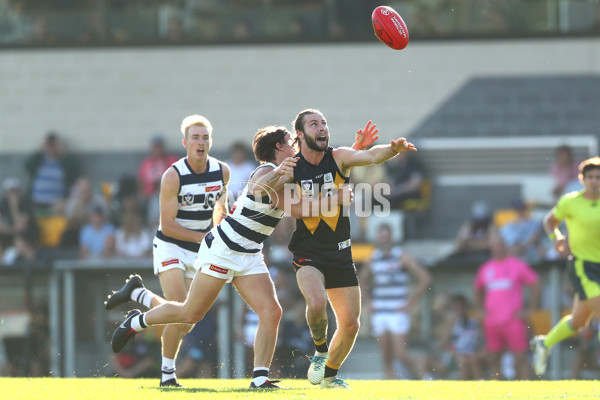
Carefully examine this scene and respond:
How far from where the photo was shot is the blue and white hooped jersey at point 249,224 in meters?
7.30

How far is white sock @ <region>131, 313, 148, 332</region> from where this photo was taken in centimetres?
775

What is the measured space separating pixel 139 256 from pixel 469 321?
4464 millimetres

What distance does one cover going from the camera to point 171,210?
8.25 metres

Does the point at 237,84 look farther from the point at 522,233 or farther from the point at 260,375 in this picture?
the point at 260,375

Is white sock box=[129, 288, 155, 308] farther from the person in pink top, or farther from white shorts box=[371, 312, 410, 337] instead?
the person in pink top

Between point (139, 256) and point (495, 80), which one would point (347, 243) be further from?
point (495, 80)

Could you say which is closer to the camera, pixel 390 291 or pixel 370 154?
pixel 370 154

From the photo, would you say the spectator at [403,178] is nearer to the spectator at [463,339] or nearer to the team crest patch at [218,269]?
the spectator at [463,339]

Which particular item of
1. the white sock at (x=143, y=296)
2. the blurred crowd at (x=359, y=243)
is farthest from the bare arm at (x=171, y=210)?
the blurred crowd at (x=359, y=243)

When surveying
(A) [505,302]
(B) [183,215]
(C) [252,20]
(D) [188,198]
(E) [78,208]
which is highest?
(C) [252,20]

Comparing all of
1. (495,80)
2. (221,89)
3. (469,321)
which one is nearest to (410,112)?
(495,80)

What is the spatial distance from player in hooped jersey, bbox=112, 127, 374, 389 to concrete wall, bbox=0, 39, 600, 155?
27.1ft

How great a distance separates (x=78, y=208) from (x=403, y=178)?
15.5 feet

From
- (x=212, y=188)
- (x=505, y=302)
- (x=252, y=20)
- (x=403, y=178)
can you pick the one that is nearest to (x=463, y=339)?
(x=505, y=302)
